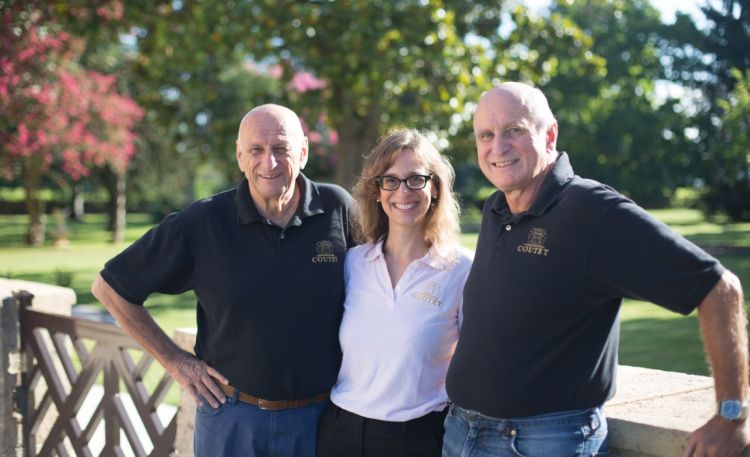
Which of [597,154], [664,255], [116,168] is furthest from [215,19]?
[597,154]

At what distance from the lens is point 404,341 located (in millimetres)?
3184

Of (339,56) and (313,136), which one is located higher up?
(339,56)

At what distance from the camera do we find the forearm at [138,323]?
3758mm

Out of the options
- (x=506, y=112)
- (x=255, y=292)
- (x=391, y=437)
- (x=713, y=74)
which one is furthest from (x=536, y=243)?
(x=713, y=74)

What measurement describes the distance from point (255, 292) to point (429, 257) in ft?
2.42

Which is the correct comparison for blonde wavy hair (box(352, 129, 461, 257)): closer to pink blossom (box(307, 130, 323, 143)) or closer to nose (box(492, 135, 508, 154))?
nose (box(492, 135, 508, 154))

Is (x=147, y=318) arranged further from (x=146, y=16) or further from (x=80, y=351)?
(x=146, y=16)

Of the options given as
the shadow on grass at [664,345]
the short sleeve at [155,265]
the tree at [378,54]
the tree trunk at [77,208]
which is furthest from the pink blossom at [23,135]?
the tree trunk at [77,208]

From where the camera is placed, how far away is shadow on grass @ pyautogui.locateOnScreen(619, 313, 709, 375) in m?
9.40

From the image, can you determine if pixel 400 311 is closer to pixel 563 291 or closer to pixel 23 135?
pixel 563 291

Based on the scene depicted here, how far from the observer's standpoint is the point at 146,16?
13.5 metres

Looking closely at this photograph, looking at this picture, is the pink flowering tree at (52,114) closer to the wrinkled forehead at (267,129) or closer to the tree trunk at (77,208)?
the wrinkled forehead at (267,129)

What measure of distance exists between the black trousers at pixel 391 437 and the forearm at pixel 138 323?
96 cm

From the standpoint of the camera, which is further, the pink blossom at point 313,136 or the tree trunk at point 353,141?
the pink blossom at point 313,136
